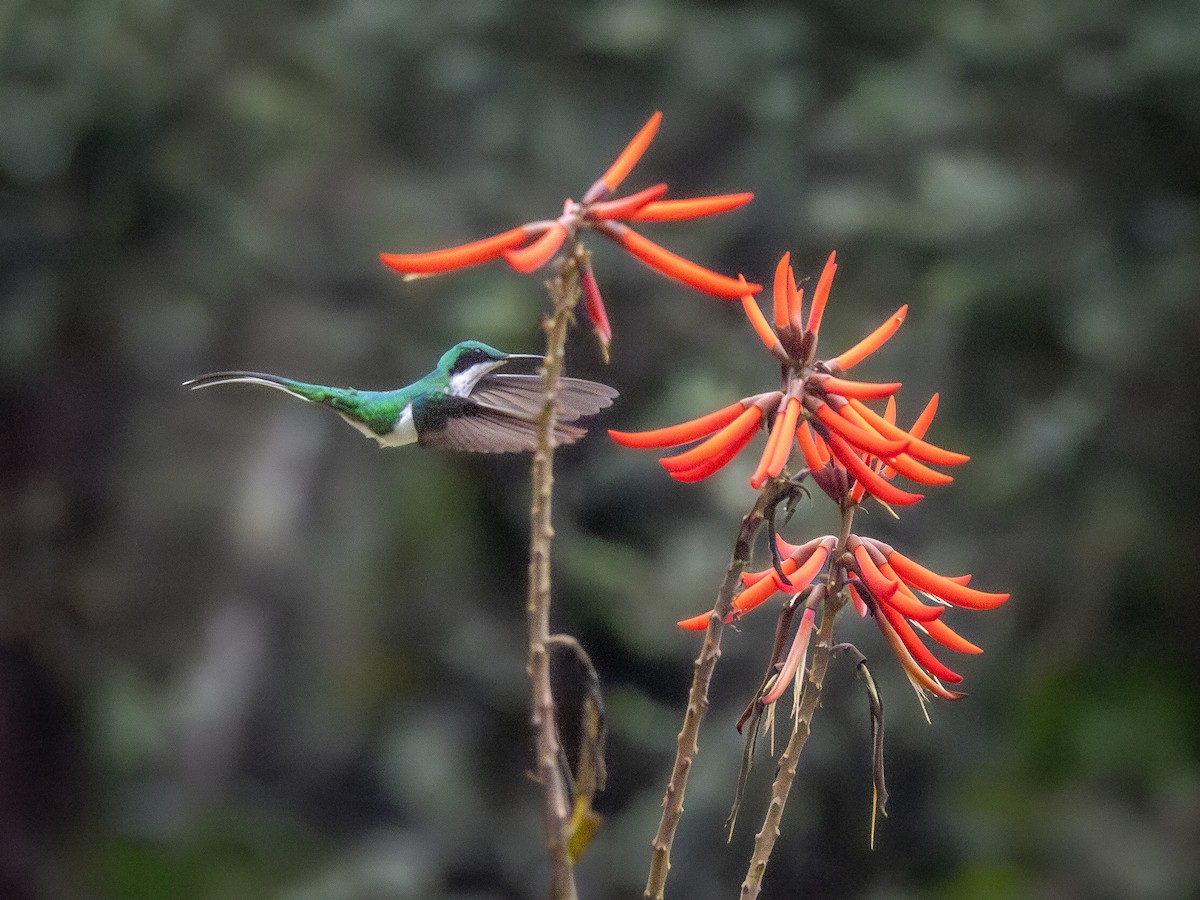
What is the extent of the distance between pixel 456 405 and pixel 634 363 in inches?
74.9

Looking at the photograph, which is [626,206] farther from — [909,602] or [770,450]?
[909,602]

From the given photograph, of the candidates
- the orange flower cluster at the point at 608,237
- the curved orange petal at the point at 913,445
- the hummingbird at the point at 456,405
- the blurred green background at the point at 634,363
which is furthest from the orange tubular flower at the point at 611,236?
the blurred green background at the point at 634,363

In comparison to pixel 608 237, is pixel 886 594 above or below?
below

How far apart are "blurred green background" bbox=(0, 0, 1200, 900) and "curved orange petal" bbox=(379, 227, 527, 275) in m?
1.48

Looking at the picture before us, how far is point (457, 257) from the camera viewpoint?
0.57 m

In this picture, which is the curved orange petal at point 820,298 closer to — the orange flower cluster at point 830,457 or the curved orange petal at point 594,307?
the orange flower cluster at point 830,457

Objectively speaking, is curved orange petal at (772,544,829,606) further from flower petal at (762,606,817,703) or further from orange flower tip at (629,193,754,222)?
orange flower tip at (629,193,754,222)

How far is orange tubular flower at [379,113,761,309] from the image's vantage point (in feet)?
1.79

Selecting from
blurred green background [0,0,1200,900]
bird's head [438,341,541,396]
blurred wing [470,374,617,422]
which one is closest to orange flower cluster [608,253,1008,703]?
blurred wing [470,374,617,422]

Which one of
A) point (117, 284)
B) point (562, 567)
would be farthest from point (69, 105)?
point (562, 567)

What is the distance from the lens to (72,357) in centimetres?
342

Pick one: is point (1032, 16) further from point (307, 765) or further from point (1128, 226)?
point (307, 765)

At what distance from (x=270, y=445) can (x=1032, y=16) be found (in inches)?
119

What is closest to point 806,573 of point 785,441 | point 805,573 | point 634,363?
point 805,573
